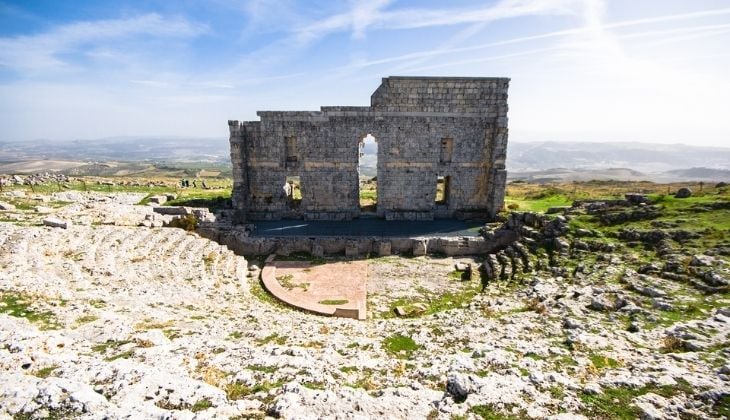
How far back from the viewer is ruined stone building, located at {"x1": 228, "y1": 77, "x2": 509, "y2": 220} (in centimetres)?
2128

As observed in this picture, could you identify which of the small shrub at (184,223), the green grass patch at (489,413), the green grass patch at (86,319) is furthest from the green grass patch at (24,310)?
the small shrub at (184,223)

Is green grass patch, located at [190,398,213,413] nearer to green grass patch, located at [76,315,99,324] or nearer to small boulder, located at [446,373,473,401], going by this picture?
small boulder, located at [446,373,473,401]

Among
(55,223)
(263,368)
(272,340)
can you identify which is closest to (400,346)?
(272,340)

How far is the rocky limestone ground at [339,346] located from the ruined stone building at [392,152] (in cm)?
932

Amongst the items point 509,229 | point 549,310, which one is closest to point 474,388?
point 549,310

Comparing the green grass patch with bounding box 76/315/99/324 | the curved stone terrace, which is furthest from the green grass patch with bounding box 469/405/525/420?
the curved stone terrace

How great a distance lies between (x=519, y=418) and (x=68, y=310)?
33.4ft

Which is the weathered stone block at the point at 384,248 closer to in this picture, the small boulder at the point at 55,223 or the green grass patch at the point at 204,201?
the green grass patch at the point at 204,201

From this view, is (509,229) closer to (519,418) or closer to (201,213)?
(519,418)

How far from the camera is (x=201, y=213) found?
782 inches

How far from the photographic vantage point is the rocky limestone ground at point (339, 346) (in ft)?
18.8

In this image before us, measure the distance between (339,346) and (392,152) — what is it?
1516 cm

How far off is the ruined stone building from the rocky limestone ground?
932 centimetres

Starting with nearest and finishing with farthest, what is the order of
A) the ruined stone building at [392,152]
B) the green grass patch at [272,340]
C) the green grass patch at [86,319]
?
the green grass patch at [86,319] → the green grass patch at [272,340] → the ruined stone building at [392,152]
